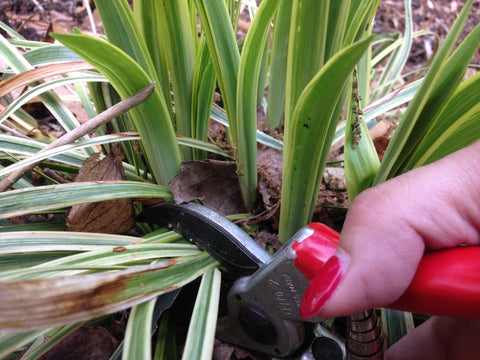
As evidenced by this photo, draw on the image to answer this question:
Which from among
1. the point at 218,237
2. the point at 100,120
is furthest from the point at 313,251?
the point at 100,120

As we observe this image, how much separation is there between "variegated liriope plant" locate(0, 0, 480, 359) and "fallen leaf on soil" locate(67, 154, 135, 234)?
0.06 meters

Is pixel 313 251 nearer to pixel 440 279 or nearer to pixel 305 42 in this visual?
pixel 440 279

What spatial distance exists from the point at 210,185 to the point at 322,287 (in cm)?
36

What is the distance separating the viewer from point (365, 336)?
490 mm

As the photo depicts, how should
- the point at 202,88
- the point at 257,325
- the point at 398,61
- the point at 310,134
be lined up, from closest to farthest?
the point at 310,134, the point at 257,325, the point at 202,88, the point at 398,61

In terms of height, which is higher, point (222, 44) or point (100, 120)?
point (222, 44)

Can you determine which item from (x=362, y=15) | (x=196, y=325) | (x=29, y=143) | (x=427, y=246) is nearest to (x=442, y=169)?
(x=427, y=246)

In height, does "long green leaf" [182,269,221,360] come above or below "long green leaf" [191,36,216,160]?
below

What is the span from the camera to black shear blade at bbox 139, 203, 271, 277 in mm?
567

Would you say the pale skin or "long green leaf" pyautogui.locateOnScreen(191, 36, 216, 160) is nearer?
the pale skin

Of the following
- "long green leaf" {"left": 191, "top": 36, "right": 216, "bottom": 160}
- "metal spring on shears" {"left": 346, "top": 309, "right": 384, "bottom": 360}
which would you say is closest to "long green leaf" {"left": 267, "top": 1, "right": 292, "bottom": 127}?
"long green leaf" {"left": 191, "top": 36, "right": 216, "bottom": 160}

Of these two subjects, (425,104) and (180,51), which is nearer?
(425,104)

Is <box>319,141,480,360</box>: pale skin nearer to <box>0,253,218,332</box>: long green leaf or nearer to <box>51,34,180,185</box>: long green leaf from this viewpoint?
<box>0,253,218,332</box>: long green leaf

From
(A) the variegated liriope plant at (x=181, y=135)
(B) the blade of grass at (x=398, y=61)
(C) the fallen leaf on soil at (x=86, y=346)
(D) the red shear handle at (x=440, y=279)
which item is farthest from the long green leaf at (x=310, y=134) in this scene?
(B) the blade of grass at (x=398, y=61)
